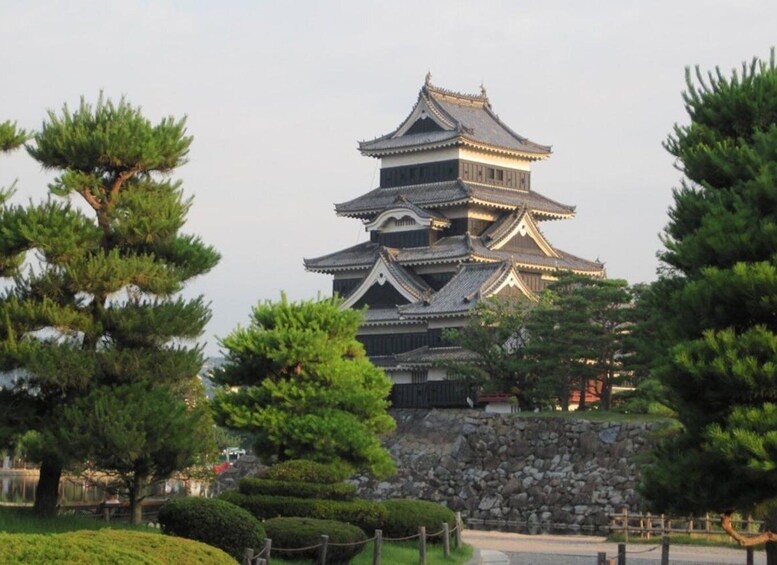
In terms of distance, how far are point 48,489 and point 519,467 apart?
27191mm

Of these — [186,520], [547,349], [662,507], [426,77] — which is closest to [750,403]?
[662,507]

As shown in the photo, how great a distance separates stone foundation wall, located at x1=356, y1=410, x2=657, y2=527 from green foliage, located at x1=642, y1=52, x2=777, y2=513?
22.5 meters

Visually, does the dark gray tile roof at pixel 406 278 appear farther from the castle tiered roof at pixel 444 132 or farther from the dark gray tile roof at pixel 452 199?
the castle tiered roof at pixel 444 132

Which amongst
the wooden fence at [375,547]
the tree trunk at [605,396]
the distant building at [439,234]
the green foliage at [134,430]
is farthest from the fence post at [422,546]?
the distant building at [439,234]

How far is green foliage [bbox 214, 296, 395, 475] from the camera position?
1208 inches

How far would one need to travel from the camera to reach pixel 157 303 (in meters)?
25.6

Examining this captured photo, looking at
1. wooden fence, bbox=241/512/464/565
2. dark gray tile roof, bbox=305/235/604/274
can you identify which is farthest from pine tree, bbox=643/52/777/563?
dark gray tile roof, bbox=305/235/604/274

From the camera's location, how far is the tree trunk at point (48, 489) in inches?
972

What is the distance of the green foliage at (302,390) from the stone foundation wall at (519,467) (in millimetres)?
14216

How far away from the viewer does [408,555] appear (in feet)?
86.8

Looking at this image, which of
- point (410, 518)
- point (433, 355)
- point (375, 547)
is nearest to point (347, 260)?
point (433, 355)

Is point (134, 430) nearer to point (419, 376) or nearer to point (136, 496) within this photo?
point (136, 496)

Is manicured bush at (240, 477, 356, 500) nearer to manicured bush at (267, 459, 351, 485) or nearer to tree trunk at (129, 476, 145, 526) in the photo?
manicured bush at (267, 459, 351, 485)

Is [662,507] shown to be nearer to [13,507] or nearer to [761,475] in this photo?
[761,475]
